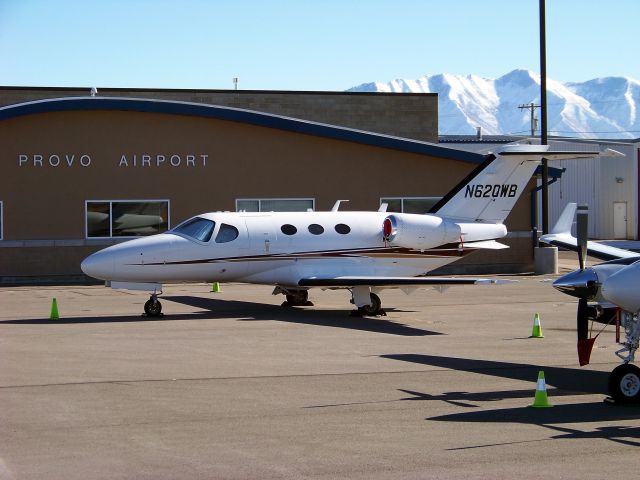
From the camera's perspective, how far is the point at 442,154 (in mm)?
34688

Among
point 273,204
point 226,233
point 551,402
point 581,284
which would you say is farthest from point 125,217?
point 551,402

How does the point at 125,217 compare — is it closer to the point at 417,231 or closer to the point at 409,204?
the point at 409,204

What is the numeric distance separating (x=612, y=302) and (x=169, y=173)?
22157 mm

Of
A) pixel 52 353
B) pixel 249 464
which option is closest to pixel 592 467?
pixel 249 464

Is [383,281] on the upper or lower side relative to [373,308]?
upper

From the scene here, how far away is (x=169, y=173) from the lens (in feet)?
107

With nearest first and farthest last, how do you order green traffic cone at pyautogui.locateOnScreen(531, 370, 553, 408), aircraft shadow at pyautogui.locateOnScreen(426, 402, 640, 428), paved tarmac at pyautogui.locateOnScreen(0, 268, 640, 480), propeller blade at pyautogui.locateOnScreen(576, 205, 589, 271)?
paved tarmac at pyautogui.locateOnScreen(0, 268, 640, 480) < aircraft shadow at pyautogui.locateOnScreen(426, 402, 640, 428) < green traffic cone at pyautogui.locateOnScreen(531, 370, 553, 408) < propeller blade at pyautogui.locateOnScreen(576, 205, 589, 271)

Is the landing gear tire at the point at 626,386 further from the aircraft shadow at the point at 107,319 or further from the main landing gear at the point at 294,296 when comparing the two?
the main landing gear at the point at 294,296

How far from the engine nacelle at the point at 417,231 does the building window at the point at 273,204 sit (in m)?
10.4

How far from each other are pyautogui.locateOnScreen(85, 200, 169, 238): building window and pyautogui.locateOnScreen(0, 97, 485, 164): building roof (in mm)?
2986

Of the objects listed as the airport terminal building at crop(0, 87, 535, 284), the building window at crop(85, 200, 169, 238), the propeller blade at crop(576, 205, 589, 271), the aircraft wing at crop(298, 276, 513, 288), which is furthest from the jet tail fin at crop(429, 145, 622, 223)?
the building window at crop(85, 200, 169, 238)

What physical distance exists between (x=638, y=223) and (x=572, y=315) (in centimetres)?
3936

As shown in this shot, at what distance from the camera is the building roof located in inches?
1235

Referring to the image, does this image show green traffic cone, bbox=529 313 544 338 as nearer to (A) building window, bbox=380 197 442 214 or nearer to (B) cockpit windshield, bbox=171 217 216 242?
(B) cockpit windshield, bbox=171 217 216 242
